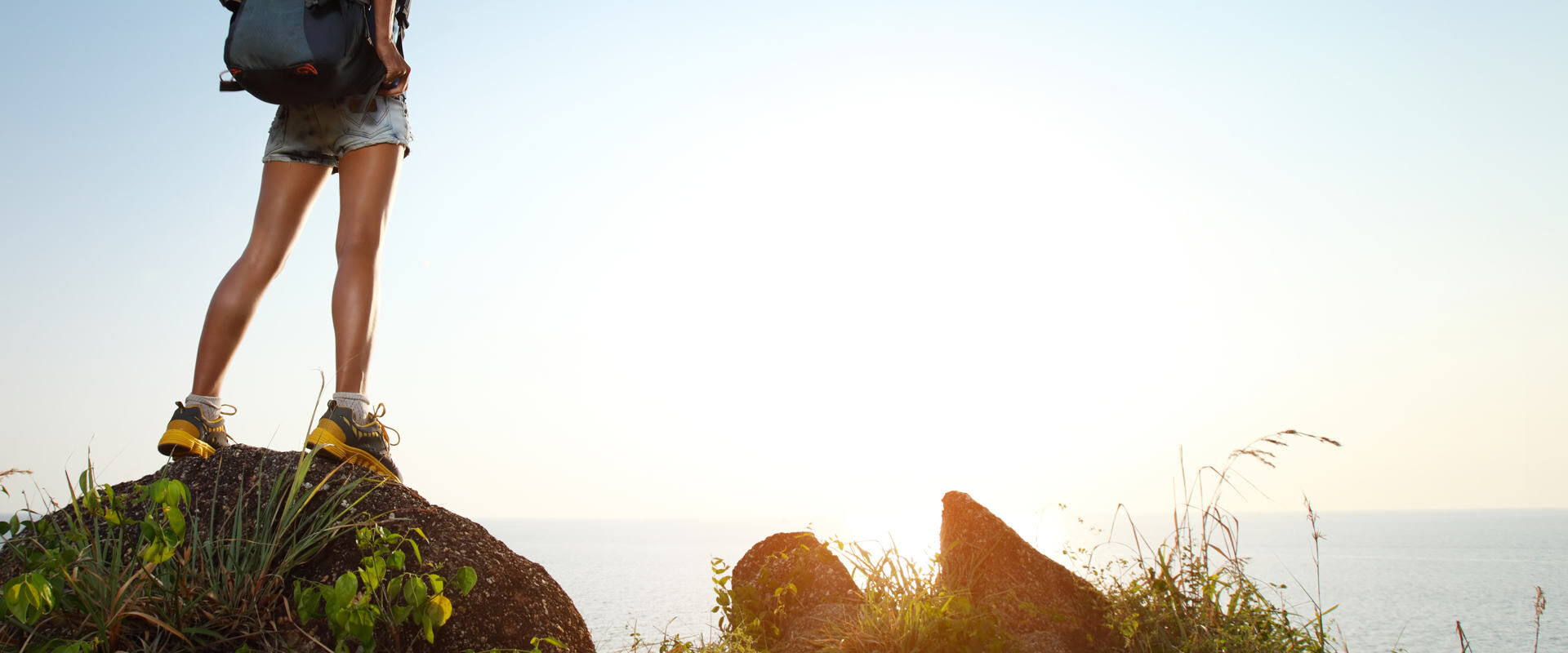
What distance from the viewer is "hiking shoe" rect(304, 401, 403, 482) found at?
9.30 feet

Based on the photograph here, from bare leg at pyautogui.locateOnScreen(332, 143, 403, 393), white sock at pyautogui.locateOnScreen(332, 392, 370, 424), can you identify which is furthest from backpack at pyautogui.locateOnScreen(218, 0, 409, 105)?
white sock at pyautogui.locateOnScreen(332, 392, 370, 424)

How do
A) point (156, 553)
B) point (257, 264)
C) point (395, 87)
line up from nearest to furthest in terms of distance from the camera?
point (156, 553) → point (257, 264) → point (395, 87)

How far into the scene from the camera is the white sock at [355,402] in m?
2.91

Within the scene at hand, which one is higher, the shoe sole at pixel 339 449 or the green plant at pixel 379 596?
the shoe sole at pixel 339 449

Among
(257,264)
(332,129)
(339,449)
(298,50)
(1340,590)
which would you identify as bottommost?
(1340,590)

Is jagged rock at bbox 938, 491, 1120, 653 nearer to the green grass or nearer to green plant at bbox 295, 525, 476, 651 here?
the green grass

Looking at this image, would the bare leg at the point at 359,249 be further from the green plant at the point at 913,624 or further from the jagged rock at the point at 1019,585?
the jagged rock at the point at 1019,585

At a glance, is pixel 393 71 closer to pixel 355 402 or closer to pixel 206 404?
pixel 355 402

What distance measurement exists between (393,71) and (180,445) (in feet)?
5.21

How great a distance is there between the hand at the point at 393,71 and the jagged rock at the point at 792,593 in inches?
112

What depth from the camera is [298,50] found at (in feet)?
9.52

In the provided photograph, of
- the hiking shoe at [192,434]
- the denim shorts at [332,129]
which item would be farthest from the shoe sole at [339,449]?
the denim shorts at [332,129]

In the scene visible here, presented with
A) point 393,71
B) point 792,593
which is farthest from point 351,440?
point 792,593

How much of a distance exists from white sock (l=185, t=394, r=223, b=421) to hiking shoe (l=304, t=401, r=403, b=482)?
1.60 feet
